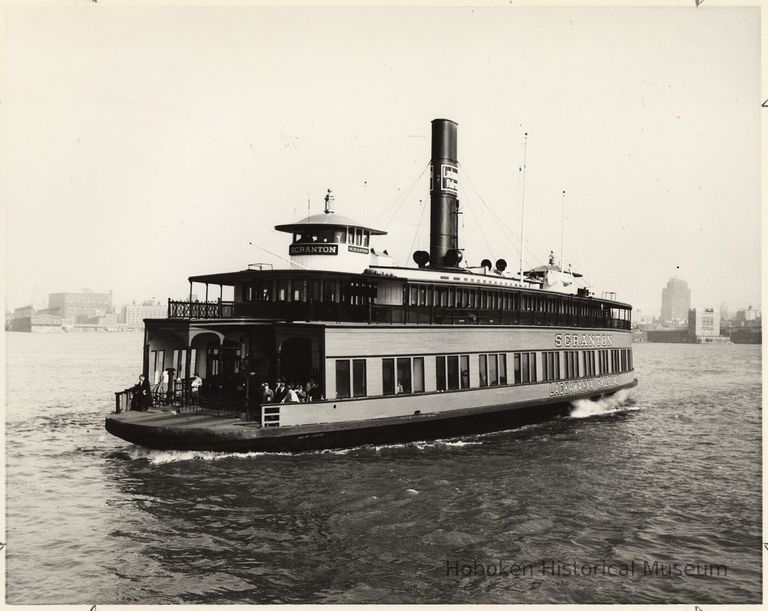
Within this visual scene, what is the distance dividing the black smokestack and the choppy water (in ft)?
28.5

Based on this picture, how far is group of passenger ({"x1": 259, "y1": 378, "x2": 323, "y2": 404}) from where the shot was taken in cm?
1622

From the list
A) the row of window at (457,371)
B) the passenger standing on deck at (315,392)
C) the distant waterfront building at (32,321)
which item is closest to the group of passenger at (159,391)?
the passenger standing on deck at (315,392)

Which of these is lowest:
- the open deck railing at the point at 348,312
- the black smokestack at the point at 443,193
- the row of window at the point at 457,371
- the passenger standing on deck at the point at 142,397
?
the passenger standing on deck at the point at 142,397

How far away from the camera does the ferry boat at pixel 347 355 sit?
53.9ft

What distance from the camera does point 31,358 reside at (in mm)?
66375

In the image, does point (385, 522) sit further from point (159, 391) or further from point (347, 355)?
point (159, 391)

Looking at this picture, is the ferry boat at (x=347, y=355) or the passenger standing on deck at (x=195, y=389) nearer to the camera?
the ferry boat at (x=347, y=355)

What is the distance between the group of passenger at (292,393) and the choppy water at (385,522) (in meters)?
1.64

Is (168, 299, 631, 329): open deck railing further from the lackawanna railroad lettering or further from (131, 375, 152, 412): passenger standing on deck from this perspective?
the lackawanna railroad lettering

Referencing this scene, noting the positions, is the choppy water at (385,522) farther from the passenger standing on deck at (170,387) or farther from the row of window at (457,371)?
the row of window at (457,371)

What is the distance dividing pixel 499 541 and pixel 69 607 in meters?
7.58

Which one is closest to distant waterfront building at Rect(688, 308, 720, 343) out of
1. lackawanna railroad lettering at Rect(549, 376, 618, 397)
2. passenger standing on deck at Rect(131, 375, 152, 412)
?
lackawanna railroad lettering at Rect(549, 376, 618, 397)

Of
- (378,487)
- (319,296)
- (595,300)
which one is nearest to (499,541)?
(378,487)

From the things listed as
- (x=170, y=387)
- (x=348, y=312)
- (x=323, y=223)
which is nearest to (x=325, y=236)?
(x=323, y=223)
